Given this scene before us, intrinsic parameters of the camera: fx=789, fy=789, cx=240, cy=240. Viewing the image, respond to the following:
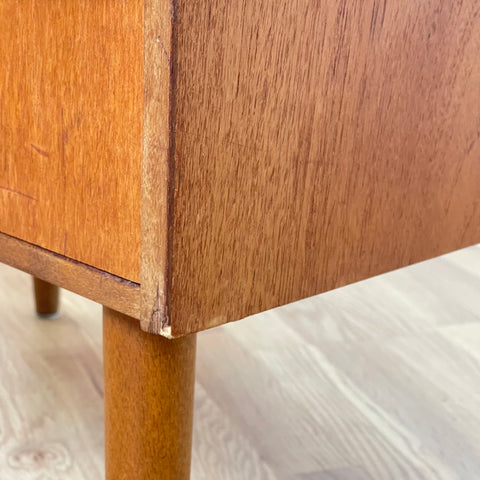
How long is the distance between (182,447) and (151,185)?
0.17m

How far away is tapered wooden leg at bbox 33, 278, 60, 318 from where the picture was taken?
3.41ft

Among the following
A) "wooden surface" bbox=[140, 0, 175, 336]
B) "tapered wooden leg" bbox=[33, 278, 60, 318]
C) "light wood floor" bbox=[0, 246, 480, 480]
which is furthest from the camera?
"tapered wooden leg" bbox=[33, 278, 60, 318]

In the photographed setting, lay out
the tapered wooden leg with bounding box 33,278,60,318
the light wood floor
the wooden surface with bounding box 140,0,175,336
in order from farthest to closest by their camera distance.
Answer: the tapered wooden leg with bounding box 33,278,60,318 < the light wood floor < the wooden surface with bounding box 140,0,175,336

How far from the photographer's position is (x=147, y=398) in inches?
16.9

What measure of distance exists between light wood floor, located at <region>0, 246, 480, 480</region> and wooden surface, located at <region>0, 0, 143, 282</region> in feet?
1.24

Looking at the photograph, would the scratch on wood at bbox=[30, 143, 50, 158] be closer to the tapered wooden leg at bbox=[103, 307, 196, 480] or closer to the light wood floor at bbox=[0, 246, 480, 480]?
the tapered wooden leg at bbox=[103, 307, 196, 480]

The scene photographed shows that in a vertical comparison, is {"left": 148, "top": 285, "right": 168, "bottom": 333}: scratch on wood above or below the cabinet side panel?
below

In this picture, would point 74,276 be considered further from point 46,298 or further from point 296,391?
point 46,298

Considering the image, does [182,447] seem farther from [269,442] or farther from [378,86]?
[269,442]

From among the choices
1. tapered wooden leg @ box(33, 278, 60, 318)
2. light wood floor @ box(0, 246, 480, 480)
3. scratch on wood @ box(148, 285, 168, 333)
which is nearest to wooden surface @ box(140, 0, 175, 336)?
scratch on wood @ box(148, 285, 168, 333)

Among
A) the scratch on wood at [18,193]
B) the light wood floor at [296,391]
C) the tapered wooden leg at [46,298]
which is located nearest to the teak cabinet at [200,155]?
the scratch on wood at [18,193]

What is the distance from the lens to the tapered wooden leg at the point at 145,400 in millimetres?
425

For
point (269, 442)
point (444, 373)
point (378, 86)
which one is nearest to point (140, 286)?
point (378, 86)

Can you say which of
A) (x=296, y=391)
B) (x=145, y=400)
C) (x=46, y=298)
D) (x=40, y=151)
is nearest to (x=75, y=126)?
(x=40, y=151)
